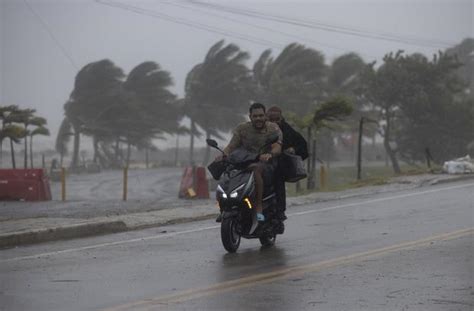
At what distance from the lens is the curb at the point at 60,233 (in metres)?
11.4

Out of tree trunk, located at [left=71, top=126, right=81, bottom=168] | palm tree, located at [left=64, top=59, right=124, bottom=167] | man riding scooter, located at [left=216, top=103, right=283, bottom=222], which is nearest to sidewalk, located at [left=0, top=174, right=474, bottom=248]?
man riding scooter, located at [left=216, top=103, right=283, bottom=222]

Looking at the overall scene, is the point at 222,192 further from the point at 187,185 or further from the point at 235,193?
the point at 187,185

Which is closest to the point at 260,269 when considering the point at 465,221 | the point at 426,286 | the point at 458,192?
the point at 426,286

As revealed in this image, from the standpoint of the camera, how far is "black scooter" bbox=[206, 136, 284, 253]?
989cm

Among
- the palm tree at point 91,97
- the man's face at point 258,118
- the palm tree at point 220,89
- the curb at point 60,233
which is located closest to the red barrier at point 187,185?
the curb at point 60,233

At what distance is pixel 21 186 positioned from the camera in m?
21.8

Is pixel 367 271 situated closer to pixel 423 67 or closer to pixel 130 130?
pixel 423 67

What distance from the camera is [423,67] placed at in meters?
47.4

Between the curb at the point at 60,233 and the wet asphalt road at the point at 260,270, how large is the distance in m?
0.38

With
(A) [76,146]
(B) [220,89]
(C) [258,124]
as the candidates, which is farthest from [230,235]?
(B) [220,89]

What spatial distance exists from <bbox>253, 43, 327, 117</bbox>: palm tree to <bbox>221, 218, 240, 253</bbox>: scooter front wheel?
4688 centimetres

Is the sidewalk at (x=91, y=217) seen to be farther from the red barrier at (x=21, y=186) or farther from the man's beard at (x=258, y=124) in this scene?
the man's beard at (x=258, y=124)

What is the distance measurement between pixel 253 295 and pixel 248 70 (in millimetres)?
57340

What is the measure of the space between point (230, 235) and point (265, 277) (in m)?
1.76
